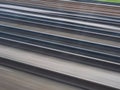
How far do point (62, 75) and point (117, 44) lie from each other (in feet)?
9.60

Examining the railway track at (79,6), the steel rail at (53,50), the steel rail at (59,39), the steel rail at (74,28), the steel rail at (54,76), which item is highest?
the railway track at (79,6)

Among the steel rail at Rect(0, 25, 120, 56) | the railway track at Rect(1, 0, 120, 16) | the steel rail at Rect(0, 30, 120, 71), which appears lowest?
the steel rail at Rect(0, 30, 120, 71)

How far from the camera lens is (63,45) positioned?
8727 millimetres

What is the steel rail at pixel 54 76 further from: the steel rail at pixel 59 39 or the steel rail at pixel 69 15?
the steel rail at pixel 69 15

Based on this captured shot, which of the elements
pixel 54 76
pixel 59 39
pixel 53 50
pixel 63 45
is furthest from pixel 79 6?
pixel 54 76

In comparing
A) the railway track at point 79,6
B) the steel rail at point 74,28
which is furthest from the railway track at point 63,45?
the railway track at point 79,6

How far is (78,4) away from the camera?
43.7 ft

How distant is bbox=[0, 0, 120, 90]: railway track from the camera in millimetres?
7115

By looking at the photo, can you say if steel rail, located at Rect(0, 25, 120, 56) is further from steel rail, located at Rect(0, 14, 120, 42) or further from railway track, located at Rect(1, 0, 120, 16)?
railway track, located at Rect(1, 0, 120, 16)

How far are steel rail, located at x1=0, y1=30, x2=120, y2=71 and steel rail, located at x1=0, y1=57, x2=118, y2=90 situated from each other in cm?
113

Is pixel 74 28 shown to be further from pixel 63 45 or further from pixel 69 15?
pixel 63 45

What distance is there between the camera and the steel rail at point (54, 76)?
6449mm

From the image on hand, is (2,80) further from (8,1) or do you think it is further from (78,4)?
(8,1)

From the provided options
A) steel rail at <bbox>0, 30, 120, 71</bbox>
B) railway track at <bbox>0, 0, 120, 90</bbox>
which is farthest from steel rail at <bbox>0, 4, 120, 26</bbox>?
steel rail at <bbox>0, 30, 120, 71</bbox>
